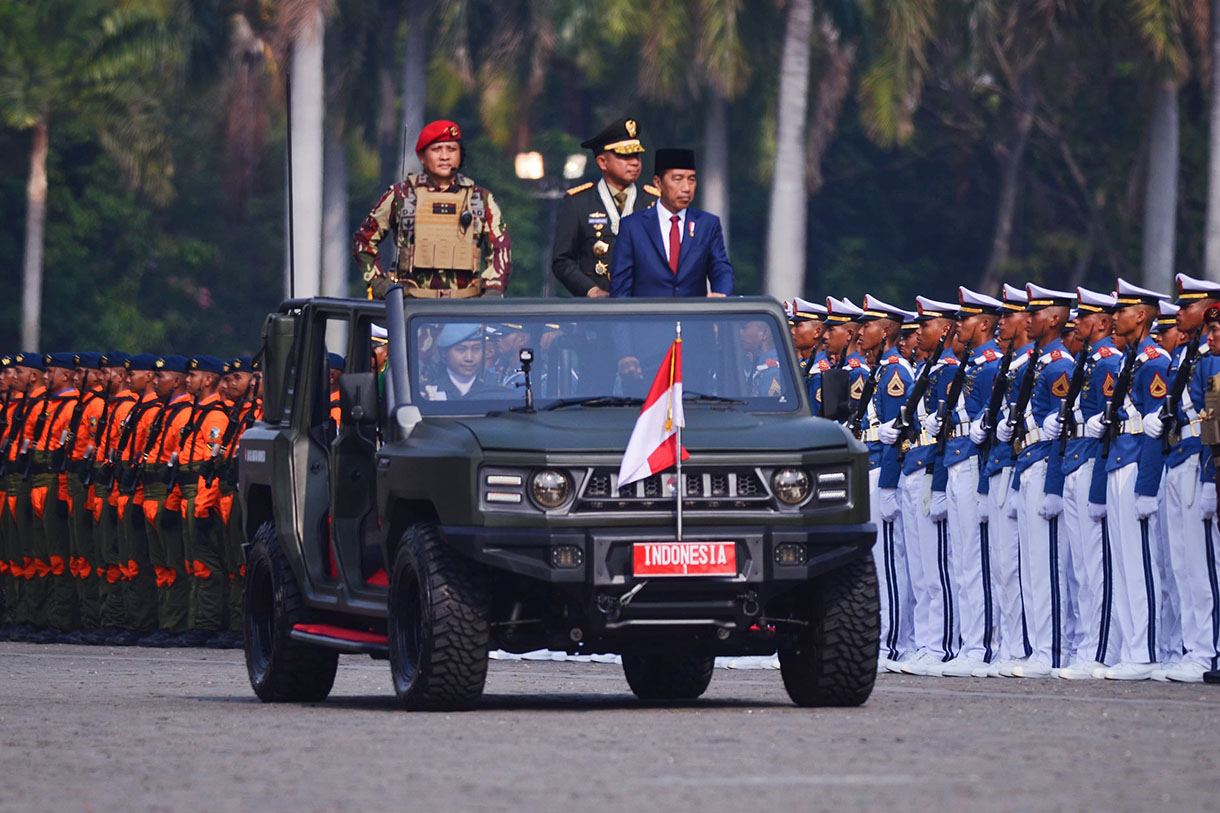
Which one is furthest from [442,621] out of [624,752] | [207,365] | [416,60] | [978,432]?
[416,60]

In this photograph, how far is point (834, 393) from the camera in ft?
45.1

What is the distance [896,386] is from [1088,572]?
235 cm

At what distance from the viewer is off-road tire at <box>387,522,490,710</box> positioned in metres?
13.0

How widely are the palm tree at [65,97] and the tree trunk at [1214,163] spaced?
23048 mm

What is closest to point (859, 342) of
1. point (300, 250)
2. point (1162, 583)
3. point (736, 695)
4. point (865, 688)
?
point (1162, 583)

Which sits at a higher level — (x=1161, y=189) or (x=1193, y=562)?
(x=1161, y=189)

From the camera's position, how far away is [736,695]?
1558cm

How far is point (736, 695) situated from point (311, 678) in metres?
2.09

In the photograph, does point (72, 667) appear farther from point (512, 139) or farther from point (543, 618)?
point (512, 139)

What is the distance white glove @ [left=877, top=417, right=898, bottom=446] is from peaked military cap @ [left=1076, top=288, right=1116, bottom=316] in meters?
2.07

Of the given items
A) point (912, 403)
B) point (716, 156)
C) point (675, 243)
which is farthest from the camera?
point (716, 156)

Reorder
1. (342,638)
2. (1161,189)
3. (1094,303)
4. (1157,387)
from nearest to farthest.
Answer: (342,638), (1157,387), (1094,303), (1161,189)

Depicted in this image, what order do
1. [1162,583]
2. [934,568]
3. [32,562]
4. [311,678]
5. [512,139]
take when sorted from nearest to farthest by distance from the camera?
[311,678]
[1162,583]
[934,568]
[32,562]
[512,139]

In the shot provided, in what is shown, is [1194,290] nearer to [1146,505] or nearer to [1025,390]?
[1146,505]
